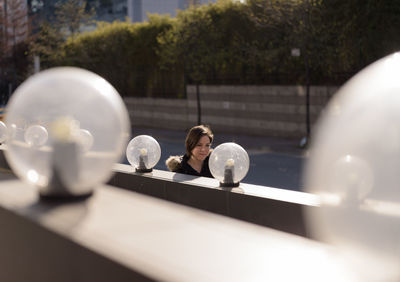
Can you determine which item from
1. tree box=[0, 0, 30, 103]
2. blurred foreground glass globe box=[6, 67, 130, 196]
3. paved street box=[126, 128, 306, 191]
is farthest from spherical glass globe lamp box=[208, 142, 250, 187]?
tree box=[0, 0, 30, 103]

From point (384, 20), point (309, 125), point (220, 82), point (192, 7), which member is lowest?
point (309, 125)

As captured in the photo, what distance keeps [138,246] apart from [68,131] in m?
0.79

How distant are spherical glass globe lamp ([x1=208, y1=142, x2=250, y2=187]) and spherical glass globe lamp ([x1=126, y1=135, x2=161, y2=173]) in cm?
110

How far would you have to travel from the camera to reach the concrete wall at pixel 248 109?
23.0m

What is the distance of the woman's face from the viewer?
661cm

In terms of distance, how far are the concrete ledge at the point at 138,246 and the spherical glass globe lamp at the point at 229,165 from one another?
6.76 ft

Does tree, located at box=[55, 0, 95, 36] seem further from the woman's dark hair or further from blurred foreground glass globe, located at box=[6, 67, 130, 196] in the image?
blurred foreground glass globe, located at box=[6, 67, 130, 196]

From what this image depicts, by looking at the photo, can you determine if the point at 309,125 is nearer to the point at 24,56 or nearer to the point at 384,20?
the point at 384,20

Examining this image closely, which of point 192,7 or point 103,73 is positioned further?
point 103,73

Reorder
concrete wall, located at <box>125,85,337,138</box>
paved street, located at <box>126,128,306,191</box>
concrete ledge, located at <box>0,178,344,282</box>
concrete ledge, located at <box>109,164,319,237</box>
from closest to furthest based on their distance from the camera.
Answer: concrete ledge, located at <box>0,178,344,282</box>, concrete ledge, located at <box>109,164,319,237</box>, paved street, located at <box>126,128,306,191</box>, concrete wall, located at <box>125,85,337,138</box>

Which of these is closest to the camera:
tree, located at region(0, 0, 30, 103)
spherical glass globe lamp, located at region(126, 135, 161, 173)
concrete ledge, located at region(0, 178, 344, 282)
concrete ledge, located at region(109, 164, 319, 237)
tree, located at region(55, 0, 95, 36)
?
concrete ledge, located at region(0, 178, 344, 282)

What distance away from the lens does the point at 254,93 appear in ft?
83.1

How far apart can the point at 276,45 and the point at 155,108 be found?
10176mm

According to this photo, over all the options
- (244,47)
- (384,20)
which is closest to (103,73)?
(244,47)
